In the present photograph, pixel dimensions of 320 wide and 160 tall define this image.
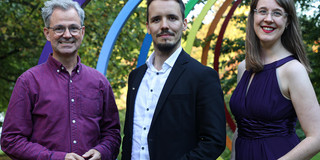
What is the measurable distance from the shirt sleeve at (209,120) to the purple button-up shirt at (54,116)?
0.80 m

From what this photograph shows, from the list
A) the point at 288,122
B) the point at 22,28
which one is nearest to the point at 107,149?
the point at 288,122

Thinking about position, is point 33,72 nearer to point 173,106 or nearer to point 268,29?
point 173,106

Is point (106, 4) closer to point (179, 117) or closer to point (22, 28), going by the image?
point (22, 28)

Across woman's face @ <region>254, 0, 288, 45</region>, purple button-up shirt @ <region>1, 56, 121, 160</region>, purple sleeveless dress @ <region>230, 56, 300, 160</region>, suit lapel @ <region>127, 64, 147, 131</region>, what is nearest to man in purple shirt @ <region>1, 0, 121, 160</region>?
purple button-up shirt @ <region>1, 56, 121, 160</region>

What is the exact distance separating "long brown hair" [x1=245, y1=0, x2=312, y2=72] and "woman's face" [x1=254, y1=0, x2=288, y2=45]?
1.9 inches

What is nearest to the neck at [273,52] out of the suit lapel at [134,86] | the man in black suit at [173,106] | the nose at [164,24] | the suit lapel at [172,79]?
the man in black suit at [173,106]

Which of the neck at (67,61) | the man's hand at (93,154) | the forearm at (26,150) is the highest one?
the neck at (67,61)

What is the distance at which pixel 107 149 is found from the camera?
2.83m

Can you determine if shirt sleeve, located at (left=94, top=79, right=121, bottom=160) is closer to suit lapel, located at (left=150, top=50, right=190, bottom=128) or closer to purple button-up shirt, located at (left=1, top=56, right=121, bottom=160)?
purple button-up shirt, located at (left=1, top=56, right=121, bottom=160)

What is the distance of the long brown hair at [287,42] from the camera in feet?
8.59

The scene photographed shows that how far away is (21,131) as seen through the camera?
2.58m

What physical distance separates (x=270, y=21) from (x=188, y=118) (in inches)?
36.0

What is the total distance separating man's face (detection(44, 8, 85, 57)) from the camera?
277 cm

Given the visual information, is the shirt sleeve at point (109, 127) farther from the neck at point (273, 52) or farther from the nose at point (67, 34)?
the neck at point (273, 52)
